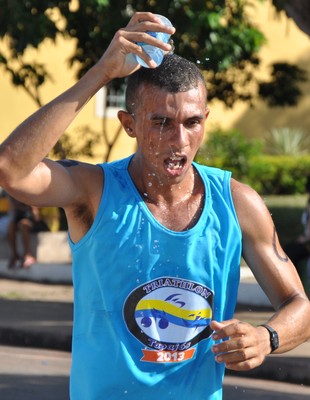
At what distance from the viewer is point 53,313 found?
40.3ft

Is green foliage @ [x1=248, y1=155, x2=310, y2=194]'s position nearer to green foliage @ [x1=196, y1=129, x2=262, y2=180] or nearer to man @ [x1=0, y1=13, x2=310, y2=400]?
green foliage @ [x1=196, y1=129, x2=262, y2=180]

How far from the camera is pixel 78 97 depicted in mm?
3027

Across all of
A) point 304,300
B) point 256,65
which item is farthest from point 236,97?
point 304,300

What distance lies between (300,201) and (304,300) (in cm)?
2365

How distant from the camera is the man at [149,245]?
303 centimetres

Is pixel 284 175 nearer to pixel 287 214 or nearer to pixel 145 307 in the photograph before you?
pixel 287 214

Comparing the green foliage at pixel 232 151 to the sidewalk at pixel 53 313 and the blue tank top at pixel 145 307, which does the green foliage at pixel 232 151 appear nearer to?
the sidewalk at pixel 53 313

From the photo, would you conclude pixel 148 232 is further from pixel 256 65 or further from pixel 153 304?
pixel 256 65

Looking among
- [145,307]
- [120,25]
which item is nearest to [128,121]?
[145,307]

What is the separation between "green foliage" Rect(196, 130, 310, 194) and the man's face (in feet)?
44.2

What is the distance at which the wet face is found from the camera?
122 inches

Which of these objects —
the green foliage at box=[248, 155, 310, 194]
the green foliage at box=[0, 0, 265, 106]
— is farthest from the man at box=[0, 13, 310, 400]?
the green foliage at box=[248, 155, 310, 194]

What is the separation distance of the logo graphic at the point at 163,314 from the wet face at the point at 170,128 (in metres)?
0.32

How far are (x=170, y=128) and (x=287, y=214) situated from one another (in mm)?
20325
